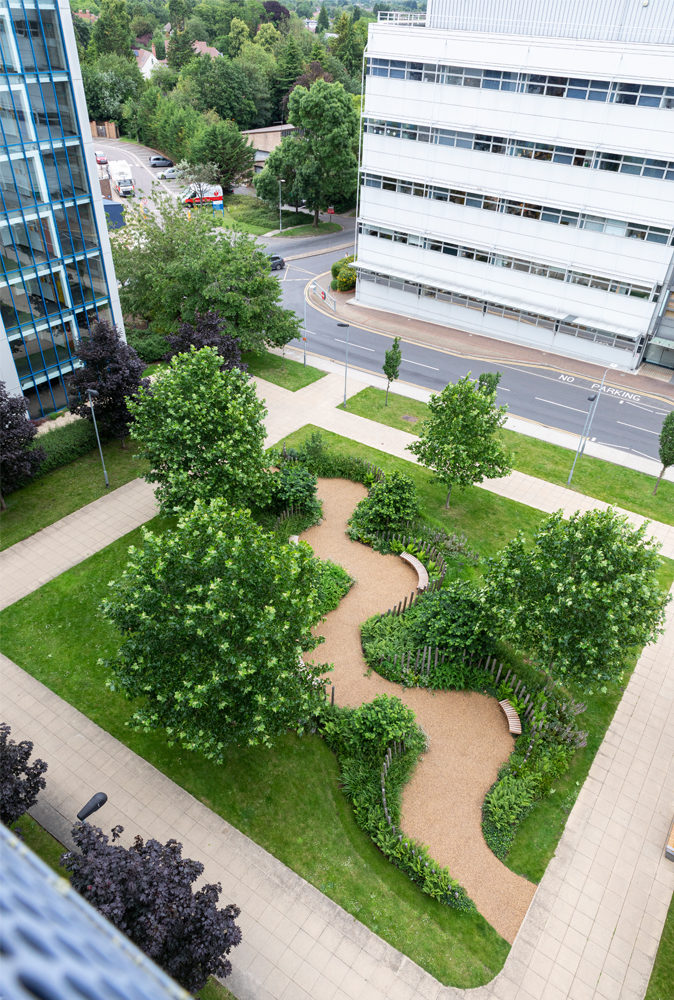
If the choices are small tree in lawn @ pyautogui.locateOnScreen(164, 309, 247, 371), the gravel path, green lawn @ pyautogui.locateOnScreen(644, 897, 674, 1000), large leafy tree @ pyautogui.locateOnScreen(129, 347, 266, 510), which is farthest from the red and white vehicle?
green lawn @ pyautogui.locateOnScreen(644, 897, 674, 1000)

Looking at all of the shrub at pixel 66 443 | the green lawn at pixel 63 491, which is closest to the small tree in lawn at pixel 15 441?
the green lawn at pixel 63 491

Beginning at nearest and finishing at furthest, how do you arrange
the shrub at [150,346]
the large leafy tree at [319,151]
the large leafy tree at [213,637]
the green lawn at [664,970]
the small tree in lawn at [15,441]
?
1. the green lawn at [664,970]
2. the large leafy tree at [213,637]
3. the small tree in lawn at [15,441]
4. the shrub at [150,346]
5. the large leafy tree at [319,151]

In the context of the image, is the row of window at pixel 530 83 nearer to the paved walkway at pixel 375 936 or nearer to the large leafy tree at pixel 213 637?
the paved walkway at pixel 375 936

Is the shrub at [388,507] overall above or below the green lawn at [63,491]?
above

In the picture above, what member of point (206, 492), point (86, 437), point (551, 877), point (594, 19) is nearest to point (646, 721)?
point (551, 877)

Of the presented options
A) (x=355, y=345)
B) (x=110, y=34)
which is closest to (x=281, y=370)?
(x=355, y=345)

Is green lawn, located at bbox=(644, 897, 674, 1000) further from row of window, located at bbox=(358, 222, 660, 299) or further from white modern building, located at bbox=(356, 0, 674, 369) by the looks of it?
row of window, located at bbox=(358, 222, 660, 299)

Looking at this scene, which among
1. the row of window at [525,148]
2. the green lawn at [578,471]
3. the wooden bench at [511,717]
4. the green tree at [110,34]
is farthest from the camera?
the green tree at [110,34]

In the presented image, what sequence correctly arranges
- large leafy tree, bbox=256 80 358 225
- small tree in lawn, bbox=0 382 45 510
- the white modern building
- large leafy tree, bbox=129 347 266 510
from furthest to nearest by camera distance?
large leafy tree, bbox=256 80 358 225 → the white modern building → small tree in lawn, bbox=0 382 45 510 → large leafy tree, bbox=129 347 266 510
